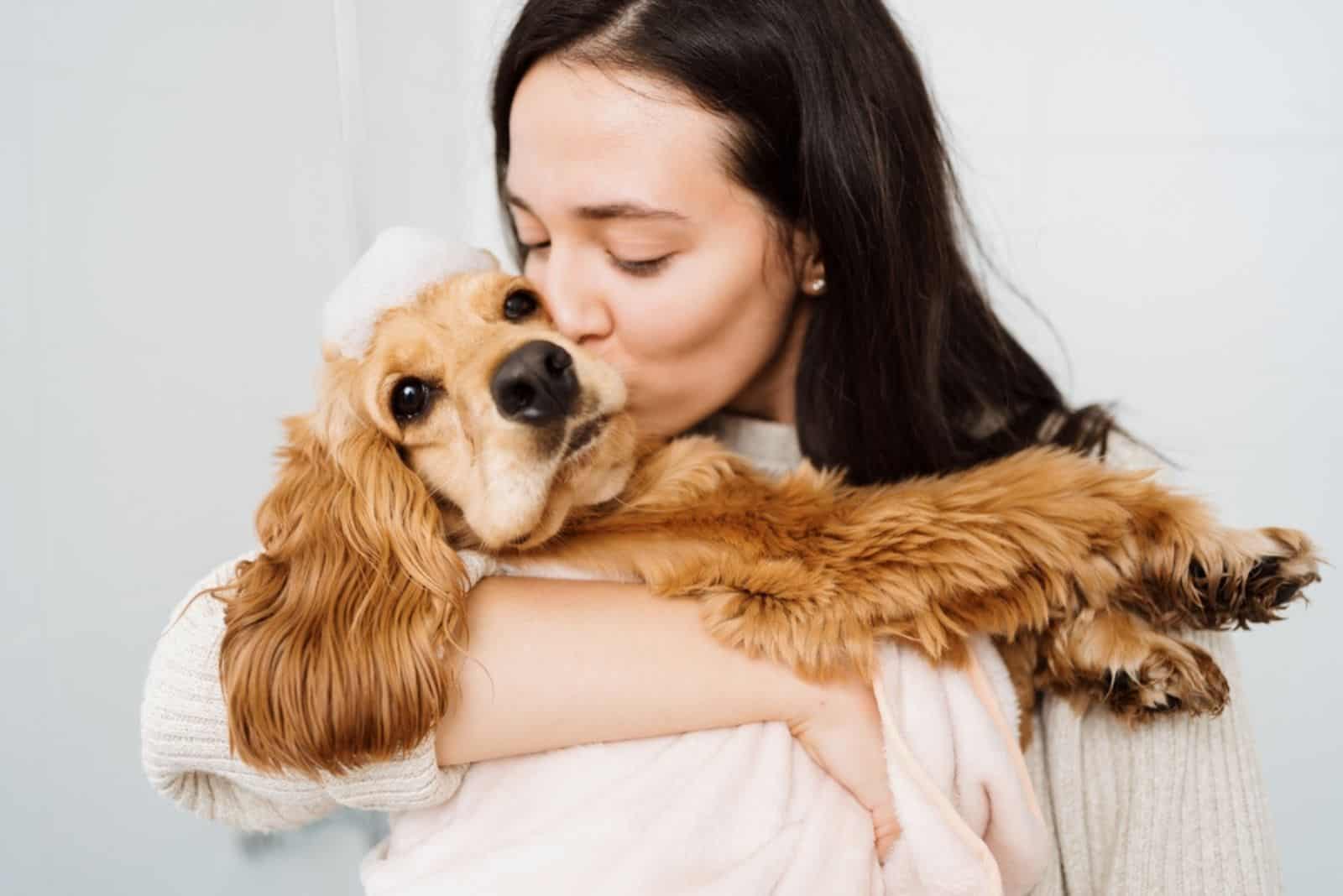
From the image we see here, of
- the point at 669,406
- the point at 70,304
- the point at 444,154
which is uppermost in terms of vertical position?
the point at 444,154

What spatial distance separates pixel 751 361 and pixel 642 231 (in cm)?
35

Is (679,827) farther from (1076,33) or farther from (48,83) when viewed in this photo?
(1076,33)

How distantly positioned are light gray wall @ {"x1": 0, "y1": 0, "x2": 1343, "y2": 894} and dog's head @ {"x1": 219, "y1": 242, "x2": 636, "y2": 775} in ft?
2.02

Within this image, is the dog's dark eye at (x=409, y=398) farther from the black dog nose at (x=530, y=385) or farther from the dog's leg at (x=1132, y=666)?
the dog's leg at (x=1132, y=666)

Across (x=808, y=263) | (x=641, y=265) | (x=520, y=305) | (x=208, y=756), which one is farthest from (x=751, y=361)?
(x=208, y=756)

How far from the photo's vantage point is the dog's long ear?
3.63 feet

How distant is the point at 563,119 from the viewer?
1.42 metres

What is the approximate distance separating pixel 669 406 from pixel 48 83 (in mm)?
1188

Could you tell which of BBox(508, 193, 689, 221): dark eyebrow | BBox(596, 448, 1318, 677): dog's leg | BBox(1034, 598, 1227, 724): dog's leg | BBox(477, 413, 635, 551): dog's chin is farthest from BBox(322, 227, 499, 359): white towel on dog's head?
BBox(1034, 598, 1227, 724): dog's leg

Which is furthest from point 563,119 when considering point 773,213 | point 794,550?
point 794,550

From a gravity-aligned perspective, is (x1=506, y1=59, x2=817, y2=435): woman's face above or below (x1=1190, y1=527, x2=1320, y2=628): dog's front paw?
above

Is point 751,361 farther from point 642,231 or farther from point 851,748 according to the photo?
point 851,748

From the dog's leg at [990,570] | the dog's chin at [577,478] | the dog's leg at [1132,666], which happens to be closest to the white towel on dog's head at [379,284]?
the dog's chin at [577,478]

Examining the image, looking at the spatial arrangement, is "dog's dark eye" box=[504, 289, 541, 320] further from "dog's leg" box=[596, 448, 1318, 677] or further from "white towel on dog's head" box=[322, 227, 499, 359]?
"dog's leg" box=[596, 448, 1318, 677]
